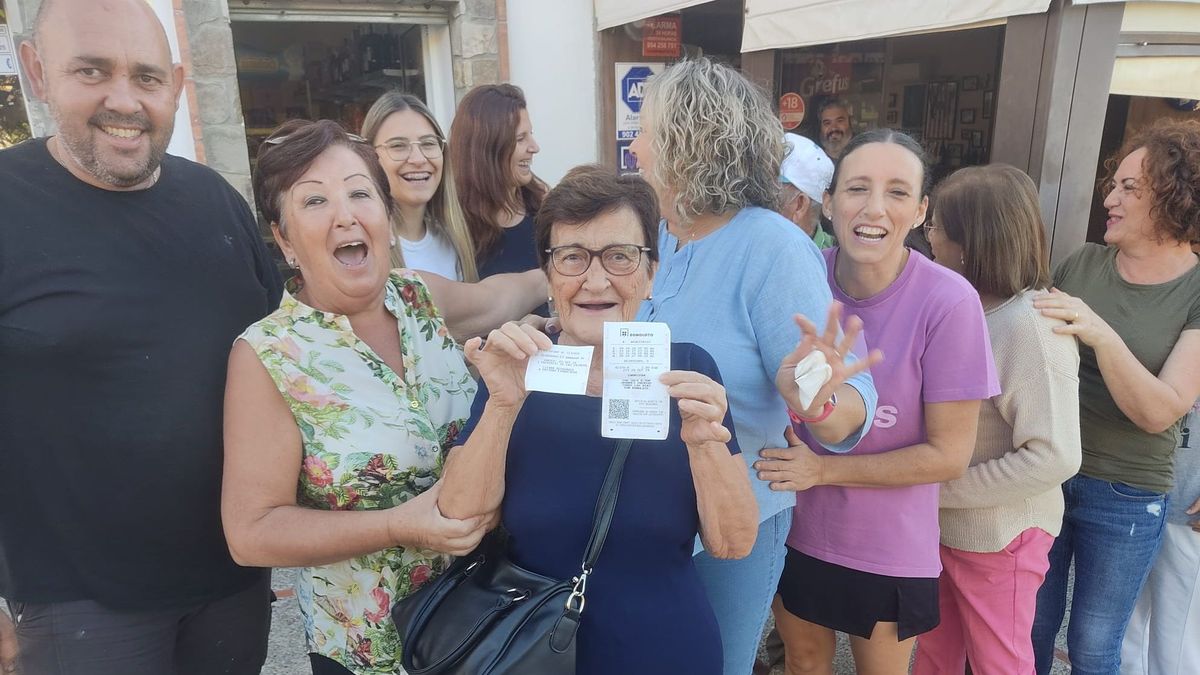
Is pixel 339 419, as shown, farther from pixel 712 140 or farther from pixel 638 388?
pixel 712 140

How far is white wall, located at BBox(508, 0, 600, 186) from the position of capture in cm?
603

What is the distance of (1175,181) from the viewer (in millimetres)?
2297

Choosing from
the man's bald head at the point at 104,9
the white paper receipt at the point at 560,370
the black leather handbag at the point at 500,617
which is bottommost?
the black leather handbag at the point at 500,617

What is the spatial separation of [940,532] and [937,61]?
6971mm

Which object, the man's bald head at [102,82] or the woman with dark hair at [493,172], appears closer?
the man's bald head at [102,82]

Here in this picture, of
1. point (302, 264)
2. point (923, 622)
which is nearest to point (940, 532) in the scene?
point (923, 622)

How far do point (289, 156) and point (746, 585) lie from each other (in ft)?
5.21

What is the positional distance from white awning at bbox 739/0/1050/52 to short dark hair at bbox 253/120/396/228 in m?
3.02

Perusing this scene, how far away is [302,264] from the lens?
5.41ft

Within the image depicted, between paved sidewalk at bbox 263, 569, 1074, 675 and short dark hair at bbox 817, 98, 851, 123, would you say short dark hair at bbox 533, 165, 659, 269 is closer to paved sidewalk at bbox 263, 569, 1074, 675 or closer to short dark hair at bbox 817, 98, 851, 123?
paved sidewalk at bbox 263, 569, 1074, 675

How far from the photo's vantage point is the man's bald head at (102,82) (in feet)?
5.36

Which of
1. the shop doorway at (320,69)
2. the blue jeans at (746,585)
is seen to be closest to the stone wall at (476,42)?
the shop doorway at (320,69)

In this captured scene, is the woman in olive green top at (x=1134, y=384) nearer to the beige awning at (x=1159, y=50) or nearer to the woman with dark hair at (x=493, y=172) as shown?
the beige awning at (x=1159, y=50)

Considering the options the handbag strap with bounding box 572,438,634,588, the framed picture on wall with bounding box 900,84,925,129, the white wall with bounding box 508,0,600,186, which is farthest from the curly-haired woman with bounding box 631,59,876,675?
the framed picture on wall with bounding box 900,84,925,129
